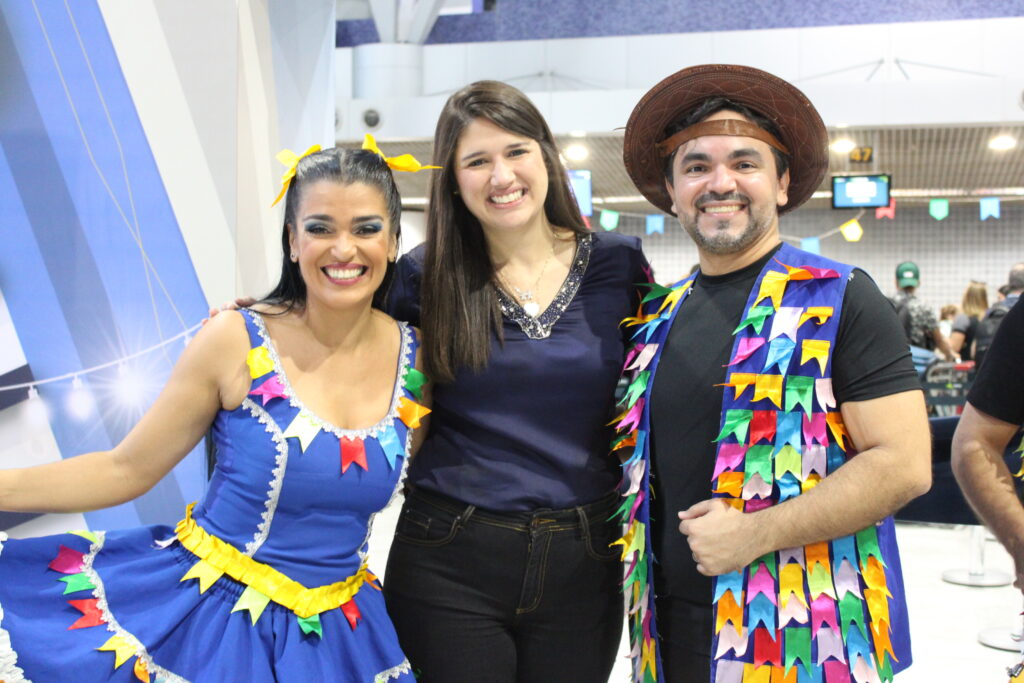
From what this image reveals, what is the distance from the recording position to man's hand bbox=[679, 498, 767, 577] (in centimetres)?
165

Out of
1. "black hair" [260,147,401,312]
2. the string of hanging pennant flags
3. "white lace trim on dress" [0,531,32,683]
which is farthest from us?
the string of hanging pennant flags

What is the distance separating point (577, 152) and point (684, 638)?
9.11m

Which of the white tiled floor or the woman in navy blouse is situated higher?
the woman in navy blouse

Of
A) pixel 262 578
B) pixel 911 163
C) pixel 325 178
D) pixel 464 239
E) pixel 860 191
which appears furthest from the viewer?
pixel 911 163

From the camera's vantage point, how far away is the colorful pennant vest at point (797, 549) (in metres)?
1.66

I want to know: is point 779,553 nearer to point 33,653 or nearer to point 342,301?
point 342,301

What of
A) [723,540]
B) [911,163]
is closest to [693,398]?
[723,540]

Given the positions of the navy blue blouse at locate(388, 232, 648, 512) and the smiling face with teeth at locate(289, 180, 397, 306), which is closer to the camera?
the smiling face with teeth at locate(289, 180, 397, 306)

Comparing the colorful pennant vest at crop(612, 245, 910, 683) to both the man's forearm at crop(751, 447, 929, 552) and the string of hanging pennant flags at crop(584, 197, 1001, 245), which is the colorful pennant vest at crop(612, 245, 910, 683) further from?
the string of hanging pennant flags at crop(584, 197, 1001, 245)

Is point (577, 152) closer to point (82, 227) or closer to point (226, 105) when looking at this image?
point (226, 105)

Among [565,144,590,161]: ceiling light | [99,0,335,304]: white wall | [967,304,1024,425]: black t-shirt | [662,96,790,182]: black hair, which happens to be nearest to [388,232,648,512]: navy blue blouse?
[662,96,790,182]: black hair

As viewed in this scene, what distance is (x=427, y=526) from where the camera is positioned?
77.5 inches

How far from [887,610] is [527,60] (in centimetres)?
950

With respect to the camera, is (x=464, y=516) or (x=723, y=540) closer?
(x=723, y=540)
